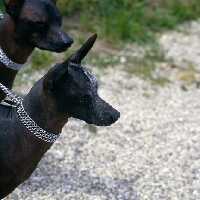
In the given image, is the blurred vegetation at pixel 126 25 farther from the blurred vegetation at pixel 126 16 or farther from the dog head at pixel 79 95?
the dog head at pixel 79 95

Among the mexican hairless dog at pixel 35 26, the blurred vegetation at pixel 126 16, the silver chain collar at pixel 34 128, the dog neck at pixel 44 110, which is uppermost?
the mexican hairless dog at pixel 35 26

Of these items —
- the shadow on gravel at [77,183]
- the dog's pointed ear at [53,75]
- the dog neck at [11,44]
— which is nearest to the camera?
the dog's pointed ear at [53,75]

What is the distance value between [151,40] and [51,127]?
3.88 meters

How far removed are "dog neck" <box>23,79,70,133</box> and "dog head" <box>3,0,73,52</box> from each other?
1.22 feet

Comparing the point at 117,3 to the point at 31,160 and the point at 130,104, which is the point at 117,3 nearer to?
the point at 130,104

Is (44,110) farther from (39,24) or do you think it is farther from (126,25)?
(126,25)

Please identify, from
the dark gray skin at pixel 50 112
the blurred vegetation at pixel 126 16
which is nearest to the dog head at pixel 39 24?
the dark gray skin at pixel 50 112

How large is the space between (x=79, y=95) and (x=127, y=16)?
12.9 feet

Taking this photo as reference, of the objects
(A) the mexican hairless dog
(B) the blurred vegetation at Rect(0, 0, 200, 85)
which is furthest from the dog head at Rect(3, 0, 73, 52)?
(B) the blurred vegetation at Rect(0, 0, 200, 85)

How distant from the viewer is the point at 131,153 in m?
3.60

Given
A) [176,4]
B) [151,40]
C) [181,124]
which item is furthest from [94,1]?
[181,124]

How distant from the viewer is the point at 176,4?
260 inches

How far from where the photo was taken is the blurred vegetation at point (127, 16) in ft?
18.5

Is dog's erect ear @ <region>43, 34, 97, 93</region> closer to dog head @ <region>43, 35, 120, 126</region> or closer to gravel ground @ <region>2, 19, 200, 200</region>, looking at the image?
dog head @ <region>43, 35, 120, 126</region>
